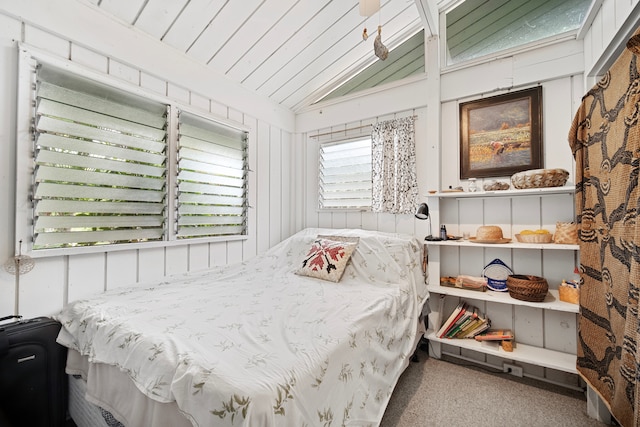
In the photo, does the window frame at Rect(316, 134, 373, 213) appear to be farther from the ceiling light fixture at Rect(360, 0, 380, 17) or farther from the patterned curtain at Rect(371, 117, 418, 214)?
the ceiling light fixture at Rect(360, 0, 380, 17)

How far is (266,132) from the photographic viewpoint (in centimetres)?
292

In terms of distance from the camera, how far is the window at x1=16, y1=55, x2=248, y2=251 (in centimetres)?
147

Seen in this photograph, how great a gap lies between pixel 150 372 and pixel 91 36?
6.41ft

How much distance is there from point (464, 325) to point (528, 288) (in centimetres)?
53

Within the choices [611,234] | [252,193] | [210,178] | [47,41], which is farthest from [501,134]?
[47,41]

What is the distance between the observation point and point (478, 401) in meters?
1.65

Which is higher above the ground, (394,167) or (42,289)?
(394,167)

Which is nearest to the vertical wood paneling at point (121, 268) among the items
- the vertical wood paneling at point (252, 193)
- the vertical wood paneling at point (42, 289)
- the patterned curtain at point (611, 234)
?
the vertical wood paneling at point (42, 289)

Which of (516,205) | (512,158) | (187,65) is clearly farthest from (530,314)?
(187,65)

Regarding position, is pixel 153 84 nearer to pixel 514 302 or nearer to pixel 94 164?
pixel 94 164

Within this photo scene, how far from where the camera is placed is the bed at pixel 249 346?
0.78 m

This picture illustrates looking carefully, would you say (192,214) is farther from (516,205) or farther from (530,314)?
(530,314)

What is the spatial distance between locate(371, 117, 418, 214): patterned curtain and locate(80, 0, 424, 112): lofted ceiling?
74 cm

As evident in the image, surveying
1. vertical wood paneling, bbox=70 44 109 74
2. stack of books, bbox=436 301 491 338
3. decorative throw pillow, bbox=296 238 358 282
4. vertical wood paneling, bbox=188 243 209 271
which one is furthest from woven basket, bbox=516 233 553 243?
vertical wood paneling, bbox=70 44 109 74
